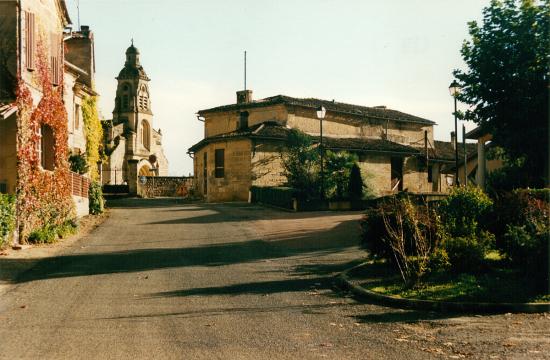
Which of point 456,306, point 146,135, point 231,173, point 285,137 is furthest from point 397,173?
point 146,135

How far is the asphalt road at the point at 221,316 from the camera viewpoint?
703 centimetres

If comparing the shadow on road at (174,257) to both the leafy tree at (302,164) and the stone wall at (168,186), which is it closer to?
the leafy tree at (302,164)

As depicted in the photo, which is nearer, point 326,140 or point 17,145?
point 17,145

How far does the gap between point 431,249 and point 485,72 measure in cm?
805

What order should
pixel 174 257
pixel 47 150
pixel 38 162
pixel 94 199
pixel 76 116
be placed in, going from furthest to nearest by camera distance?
pixel 76 116
pixel 94 199
pixel 47 150
pixel 38 162
pixel 174 257

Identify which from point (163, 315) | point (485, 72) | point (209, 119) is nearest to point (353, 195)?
point (485, 72)

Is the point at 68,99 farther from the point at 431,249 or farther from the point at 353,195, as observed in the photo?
the point at 431,249

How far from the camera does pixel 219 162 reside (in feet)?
128

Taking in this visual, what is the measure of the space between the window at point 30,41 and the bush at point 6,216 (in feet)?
15.5

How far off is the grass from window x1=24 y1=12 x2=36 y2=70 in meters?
12.4

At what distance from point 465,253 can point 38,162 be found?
43.8 ft

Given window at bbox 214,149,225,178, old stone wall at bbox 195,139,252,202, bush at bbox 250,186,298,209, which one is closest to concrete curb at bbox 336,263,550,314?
bush at bbox 250,186,298,209

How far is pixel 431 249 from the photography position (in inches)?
471

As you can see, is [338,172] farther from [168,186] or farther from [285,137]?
[168,186]
